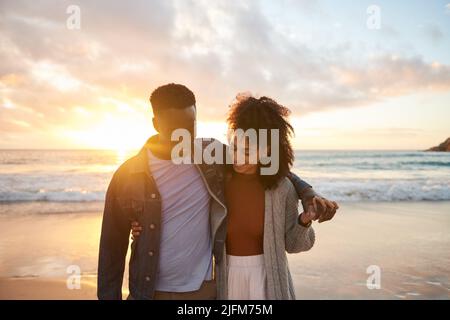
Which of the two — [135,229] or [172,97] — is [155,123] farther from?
[135,229]

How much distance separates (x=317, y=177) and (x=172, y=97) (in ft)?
78.9

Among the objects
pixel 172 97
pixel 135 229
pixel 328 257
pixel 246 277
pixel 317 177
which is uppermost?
pixel 317 177

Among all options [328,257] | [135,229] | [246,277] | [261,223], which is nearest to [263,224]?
[261,223]

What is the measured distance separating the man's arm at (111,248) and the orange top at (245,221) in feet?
2.21

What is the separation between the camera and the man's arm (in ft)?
8.71

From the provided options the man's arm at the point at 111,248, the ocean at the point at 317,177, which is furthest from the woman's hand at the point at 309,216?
the ocean at the point at 317,177

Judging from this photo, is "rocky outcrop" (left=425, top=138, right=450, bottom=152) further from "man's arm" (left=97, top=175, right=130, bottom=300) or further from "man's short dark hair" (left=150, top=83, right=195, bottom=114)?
"man's arm" (left=97, top=175, right=130, bottom=300)

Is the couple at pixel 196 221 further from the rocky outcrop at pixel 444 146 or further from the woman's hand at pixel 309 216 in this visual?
the rocky outcrop at pixel 444 146

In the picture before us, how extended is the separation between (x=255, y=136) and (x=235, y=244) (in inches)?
28.1

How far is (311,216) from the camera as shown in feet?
8.11

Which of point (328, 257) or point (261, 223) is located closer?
point (261, 223)

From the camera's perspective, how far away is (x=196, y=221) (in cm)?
266

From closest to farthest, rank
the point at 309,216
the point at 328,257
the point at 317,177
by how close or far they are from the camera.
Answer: the point at 309,216 < the point at 328,257 < the point at 317,177

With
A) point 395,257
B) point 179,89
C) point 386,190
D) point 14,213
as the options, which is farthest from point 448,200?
point 179,89
